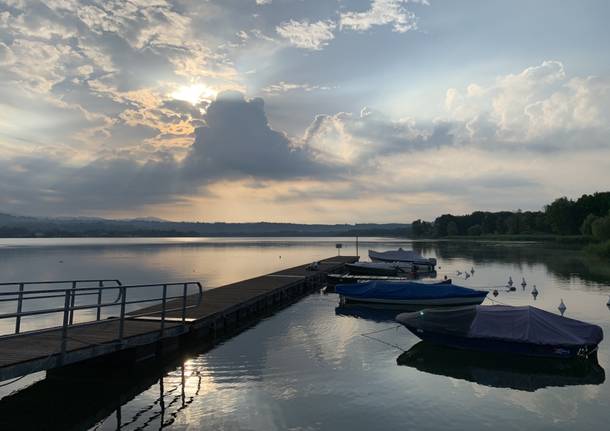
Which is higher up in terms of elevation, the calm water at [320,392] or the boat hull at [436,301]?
the boat hull at [436,301]

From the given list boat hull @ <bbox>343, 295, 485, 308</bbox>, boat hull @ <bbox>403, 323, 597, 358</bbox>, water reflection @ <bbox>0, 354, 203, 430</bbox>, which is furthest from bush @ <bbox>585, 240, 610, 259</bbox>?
water reflection @ <bbox>0, 354, 203, 430</bbox>

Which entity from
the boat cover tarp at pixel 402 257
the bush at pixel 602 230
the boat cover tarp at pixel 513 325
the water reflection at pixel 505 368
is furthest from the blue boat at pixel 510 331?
the bush at pixel 602 230

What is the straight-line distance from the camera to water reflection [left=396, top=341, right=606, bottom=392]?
15445 millimetres

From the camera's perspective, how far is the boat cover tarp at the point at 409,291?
29.1 meters

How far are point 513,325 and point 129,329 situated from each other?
1422cm

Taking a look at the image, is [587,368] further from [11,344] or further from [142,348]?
[11,344]

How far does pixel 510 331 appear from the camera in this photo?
57.8 ft

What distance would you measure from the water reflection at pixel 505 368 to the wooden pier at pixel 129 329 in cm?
876

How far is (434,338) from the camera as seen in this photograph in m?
19.1

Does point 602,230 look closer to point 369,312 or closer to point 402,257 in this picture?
point 402,257

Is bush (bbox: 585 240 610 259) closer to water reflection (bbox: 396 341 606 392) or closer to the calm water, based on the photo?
the calm water

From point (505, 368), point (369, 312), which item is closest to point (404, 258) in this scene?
point (369, 312)

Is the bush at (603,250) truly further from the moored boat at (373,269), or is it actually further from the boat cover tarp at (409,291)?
the boat cover tarp at (409,291)

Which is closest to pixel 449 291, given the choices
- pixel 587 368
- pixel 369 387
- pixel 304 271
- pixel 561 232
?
pixel 587 368
